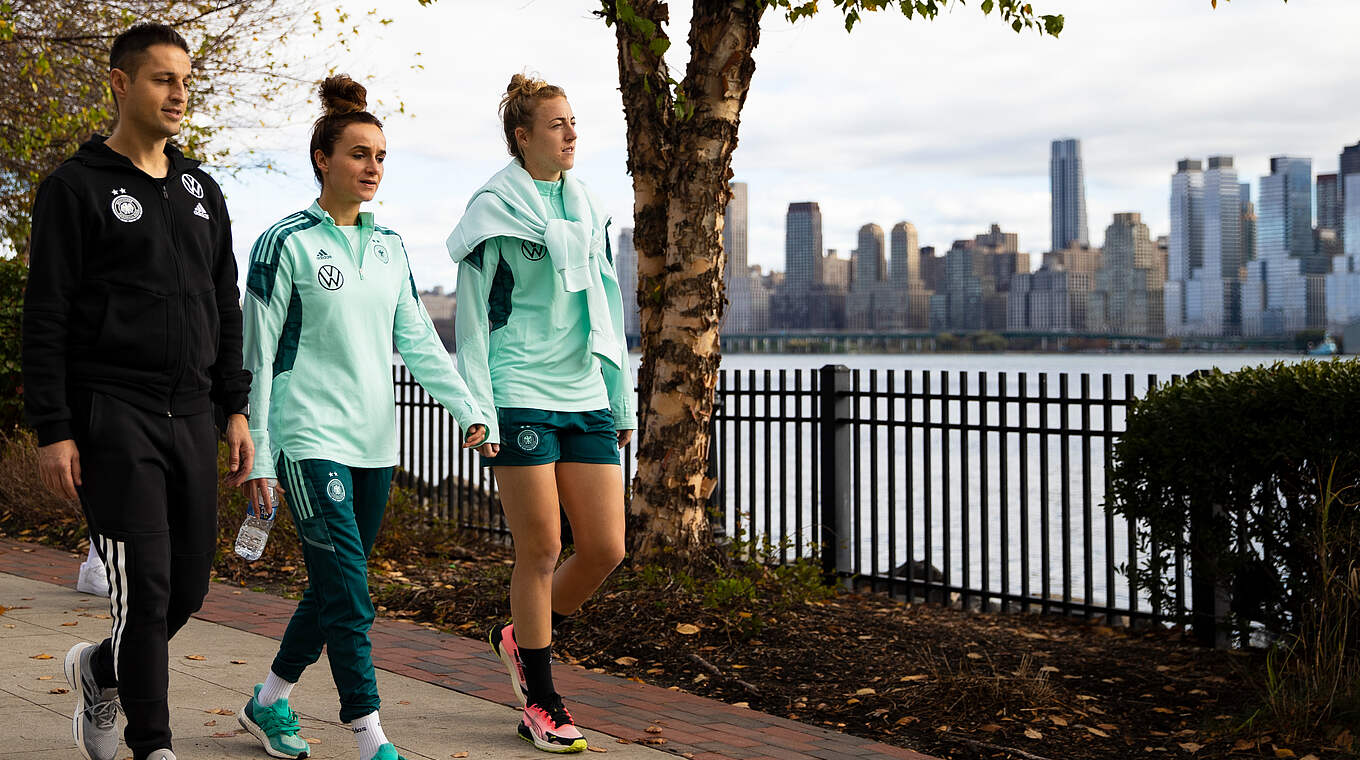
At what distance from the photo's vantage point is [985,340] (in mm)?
43750

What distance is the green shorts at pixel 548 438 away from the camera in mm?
4094

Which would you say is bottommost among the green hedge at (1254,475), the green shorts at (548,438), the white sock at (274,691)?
the white sock at (274,691)

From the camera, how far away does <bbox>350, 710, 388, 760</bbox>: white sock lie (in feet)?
12.0

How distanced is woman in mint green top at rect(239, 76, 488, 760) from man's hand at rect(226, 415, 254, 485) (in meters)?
0.03

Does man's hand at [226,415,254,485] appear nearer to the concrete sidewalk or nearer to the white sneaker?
the concrete sidewalk

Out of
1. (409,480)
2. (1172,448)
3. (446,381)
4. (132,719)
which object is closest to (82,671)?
(132,719)

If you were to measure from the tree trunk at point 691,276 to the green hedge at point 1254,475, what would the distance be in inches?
83.5

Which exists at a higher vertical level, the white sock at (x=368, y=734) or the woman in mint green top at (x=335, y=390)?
the woman in mint green top at (x=335, y=390)

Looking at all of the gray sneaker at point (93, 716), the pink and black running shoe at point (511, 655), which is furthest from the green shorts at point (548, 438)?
the gray sneaker at point (93, 716)

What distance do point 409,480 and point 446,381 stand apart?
8.52m

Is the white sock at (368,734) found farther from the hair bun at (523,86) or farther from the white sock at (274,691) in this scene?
the hair bun at (523,86)

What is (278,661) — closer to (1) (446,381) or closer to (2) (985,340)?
(1) (446,381)

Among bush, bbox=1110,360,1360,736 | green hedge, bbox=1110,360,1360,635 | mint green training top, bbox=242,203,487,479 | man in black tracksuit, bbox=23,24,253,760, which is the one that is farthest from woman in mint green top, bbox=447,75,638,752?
green hedge, bbox=1110,360,1360,635

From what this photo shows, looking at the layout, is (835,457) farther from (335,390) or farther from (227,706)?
(335,390)
